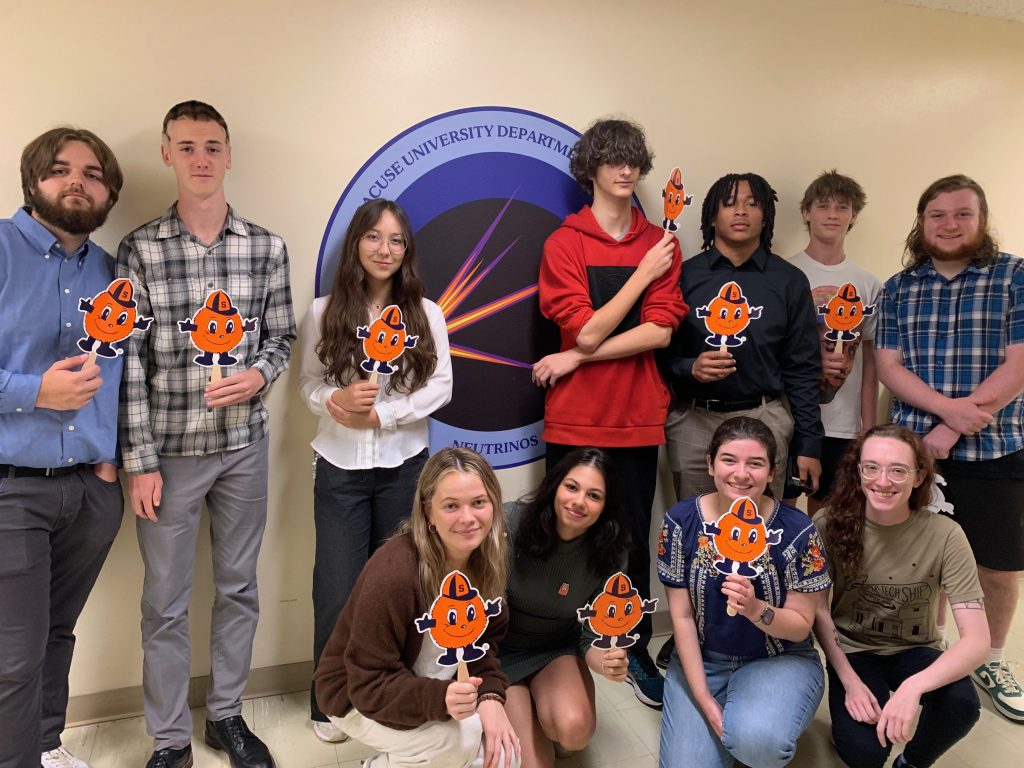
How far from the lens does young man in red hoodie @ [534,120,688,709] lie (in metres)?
2.41

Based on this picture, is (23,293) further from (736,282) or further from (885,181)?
(885,181)

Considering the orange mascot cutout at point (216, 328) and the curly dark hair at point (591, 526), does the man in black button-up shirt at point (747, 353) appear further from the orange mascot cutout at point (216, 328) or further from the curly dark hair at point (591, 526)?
the orange mascot cutout at point (216, 328)

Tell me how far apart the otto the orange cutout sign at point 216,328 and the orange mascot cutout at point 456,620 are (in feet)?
2.95

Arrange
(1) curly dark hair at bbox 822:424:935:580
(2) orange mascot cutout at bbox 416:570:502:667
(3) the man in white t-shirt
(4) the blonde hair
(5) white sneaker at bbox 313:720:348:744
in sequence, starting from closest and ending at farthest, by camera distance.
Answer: (2) orange mascot cutout at bbox 416:570:502:667 → (4) the blonde hair → (1) curly dark hair at bbox 822:424:935:580 → (5) white sneaker at bbox 313:720:348:744 → (3) the man in white t-shirt

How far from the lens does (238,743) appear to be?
2146 mm

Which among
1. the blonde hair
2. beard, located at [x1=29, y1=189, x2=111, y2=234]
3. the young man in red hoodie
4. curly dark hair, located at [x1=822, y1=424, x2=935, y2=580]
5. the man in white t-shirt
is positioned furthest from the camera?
the man in white t-shirt

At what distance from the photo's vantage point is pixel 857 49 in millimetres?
3090

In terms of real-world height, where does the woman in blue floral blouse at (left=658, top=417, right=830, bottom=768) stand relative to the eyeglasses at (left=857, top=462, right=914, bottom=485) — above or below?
below

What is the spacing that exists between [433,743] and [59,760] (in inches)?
46.9

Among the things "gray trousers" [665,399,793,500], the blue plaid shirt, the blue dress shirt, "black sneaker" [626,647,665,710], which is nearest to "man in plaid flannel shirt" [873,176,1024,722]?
the blue plaid shirt

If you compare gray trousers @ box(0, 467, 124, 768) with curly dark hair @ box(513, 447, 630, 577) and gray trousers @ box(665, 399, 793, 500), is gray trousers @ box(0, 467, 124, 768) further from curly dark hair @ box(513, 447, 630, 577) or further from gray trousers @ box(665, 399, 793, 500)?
gray trousers @ box(665, 399, 793, 500)

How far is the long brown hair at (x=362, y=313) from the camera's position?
7.09ft

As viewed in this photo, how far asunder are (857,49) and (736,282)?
1.40 meters

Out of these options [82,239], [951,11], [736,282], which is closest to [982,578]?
[736,282]
